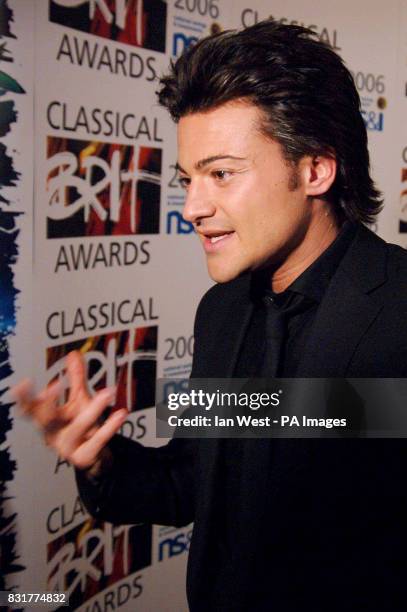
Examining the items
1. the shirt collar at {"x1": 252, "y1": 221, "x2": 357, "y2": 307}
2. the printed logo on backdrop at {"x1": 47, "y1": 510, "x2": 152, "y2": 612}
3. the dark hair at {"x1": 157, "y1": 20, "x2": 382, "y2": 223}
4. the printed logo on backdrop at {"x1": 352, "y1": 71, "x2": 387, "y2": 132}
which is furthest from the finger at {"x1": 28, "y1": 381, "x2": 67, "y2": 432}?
the printed logo on backdrop at {"x1": 352, "y1": 71, "x2": 387, "y2": 132}

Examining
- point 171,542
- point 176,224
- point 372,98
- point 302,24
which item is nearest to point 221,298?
point 176,224

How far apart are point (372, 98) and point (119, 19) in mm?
1183

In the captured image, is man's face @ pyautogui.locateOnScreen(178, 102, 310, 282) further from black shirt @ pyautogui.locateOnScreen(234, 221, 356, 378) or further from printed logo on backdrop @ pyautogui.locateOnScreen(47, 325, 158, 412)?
printed logo on backdrop @ pyautogui.locateOnScreen(47, 325, 158, 412)

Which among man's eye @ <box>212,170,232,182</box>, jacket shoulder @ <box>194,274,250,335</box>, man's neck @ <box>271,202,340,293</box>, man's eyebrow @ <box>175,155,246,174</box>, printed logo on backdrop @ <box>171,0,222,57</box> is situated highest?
printed logo on backdrop @ <box>171,0,222,57</box>

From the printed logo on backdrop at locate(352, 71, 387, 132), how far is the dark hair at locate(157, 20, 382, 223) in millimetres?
1285

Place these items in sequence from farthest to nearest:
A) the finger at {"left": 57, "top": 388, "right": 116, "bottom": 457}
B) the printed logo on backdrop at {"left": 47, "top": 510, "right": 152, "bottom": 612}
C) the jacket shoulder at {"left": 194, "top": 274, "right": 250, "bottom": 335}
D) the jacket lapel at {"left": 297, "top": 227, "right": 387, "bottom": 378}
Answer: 1. the printed logo on backdrop at {"left": 47, "top": 510, "right": 152, "bottom": 612}
2. the jacket shoulder at {"left": 194, "top": 274, "right": 250, "bottom": 335}
3. the jacket lapel at {"left": 297, "top": 227, "right": 387, "bottom": 378}
4. the finger at {"left": 57, "top": 388, "right": 116, "bottom": 457}

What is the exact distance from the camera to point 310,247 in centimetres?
125

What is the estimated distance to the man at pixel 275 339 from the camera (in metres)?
1.03

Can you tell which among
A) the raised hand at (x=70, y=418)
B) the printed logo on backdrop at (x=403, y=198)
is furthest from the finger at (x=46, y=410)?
the printed logo on backdrop at (x=403, y=198)

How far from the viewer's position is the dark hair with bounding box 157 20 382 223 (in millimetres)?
1226

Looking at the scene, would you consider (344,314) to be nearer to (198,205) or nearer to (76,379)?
(198,205)

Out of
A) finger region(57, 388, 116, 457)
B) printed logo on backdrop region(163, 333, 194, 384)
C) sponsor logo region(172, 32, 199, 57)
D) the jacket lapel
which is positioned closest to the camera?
finger region(57, 388, 116, 457)

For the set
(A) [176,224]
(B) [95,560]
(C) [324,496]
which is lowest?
(B) [95,560]

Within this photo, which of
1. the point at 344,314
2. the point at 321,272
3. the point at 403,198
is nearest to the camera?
the point at 344,314
